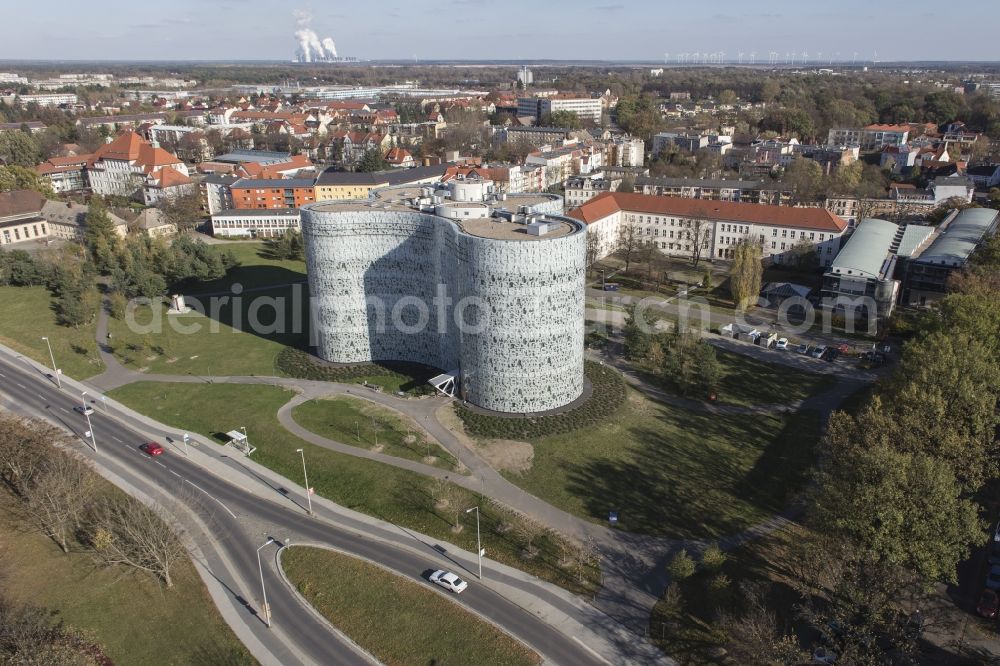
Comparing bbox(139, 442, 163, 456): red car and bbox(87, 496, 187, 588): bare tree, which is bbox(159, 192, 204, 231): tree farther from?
bbox(87, 496, 187, 588): bare tree

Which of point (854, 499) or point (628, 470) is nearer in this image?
A: point (854, 499)

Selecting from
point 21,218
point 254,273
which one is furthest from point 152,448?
point 21,218

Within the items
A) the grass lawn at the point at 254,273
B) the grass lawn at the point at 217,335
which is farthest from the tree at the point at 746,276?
the grass lawn at the point at 254,273

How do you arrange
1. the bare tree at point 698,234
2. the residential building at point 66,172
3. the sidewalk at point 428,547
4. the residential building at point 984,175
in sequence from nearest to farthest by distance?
the sidewalk at point 428,547
the bare tree at point 698,234
the residential building at point 984,175
the residential building at point 66,172

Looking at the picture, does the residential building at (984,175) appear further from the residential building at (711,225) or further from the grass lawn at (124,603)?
the grass lawn at (124,603)

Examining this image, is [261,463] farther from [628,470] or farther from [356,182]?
[356,182]

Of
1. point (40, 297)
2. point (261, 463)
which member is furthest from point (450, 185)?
Answer: point (40, 297)

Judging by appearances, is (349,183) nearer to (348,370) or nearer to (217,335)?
(217,335)
